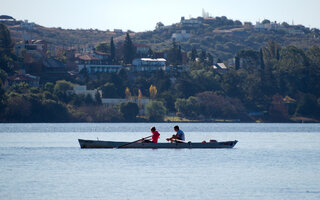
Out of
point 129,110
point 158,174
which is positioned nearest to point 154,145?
point 158,174

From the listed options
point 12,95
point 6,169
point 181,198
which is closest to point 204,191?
point 181,198

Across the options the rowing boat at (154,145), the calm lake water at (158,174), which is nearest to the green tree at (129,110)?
the calm lake water at (158,174)

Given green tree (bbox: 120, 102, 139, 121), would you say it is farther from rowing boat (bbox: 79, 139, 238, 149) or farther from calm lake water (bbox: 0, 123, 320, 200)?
rowing boat (bbox: 79, 139, 238, 149)

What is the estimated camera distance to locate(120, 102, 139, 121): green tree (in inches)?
7761

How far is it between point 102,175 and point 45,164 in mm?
8971

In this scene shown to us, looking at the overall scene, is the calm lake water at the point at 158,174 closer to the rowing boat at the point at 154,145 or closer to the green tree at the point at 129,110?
the rowing boat at the point at 154,145

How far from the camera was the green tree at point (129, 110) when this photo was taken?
197125mm

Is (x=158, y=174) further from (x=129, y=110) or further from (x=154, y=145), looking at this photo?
(x=129, y=110)

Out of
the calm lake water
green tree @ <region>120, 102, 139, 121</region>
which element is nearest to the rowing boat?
the calm lake water

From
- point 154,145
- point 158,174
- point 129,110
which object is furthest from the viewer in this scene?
point 129,110

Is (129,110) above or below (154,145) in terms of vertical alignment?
below

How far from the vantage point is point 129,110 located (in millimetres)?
197750

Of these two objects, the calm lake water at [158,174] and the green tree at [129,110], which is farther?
the green tree at [129,110]

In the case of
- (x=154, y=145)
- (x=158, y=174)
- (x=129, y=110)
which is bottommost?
(x=129, y=110)
